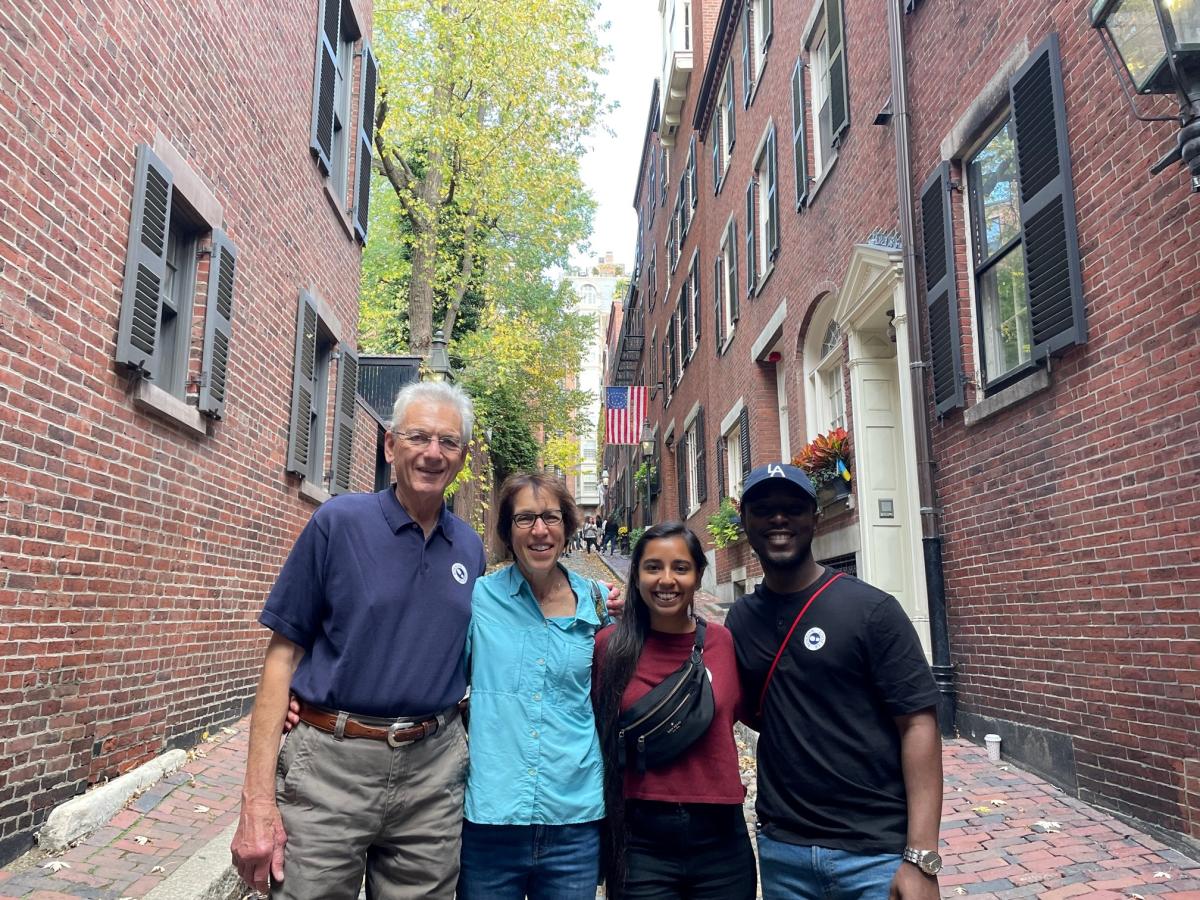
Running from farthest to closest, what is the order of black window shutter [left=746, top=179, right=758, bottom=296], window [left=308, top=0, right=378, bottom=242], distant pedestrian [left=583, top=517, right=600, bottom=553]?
distant pedestrian [left=583, top=517, right=600, bottom=553] < black window shutter [left=746, top=179, right=758, bottom=296] < window [left=308, top=0, right=378, bottom=242]

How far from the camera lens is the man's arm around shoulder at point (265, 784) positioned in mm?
2424

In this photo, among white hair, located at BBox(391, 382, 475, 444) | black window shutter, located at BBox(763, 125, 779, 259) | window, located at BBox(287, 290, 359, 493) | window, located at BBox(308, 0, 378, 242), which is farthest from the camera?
black window shutter, located at BBox(763, 125, 779, 259)

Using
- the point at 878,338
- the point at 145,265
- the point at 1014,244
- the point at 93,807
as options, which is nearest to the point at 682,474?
the point at 878,338

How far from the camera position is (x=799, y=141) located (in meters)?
11.1

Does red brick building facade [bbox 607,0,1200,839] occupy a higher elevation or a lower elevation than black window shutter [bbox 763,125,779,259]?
lower

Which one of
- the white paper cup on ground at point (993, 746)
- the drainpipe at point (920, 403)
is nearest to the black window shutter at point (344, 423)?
the drainpipe at point (920, 403)

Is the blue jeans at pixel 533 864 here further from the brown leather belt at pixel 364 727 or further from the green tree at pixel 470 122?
the green tree at pixel 470 122

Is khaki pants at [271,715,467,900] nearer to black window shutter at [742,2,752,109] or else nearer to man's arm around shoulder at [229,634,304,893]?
man's arm around shoulder at [229,634,304,893]

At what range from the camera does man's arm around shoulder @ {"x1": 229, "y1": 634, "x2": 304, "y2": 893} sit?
7.95 ft

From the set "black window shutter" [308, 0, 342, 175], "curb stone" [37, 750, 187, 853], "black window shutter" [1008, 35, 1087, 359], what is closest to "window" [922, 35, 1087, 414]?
"black window shutter" [1008, 35, 1087, 359]

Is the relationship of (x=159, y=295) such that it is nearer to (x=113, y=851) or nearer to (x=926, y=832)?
(x=113, y=851)

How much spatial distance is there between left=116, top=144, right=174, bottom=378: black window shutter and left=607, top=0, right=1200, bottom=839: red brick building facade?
5.26 meters

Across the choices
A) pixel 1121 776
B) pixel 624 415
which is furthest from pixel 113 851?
pixel 624 415

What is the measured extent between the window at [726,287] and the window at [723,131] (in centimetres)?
132
